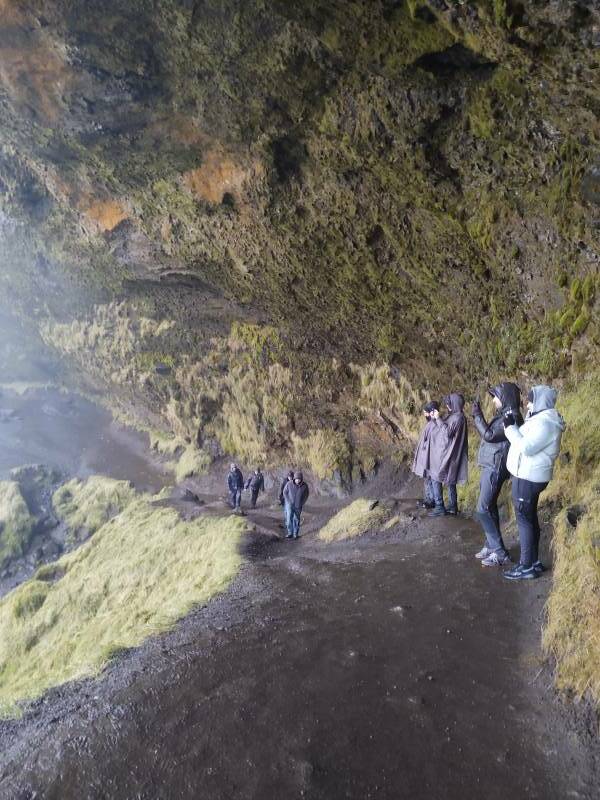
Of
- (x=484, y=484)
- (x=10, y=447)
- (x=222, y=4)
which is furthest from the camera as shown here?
(x=10, y=447)

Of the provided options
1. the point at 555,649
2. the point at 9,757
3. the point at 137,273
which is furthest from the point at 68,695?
the point at 137,273

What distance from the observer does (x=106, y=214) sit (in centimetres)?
2320

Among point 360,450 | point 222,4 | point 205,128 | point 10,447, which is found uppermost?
point 222,4

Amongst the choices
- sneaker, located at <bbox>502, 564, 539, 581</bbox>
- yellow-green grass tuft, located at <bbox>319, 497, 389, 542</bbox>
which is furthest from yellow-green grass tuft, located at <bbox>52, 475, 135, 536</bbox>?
sneaker, located at <bbox>502, 564, 539, 581</bbox>

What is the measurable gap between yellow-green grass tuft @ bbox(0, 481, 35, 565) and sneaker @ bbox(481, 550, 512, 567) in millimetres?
28505

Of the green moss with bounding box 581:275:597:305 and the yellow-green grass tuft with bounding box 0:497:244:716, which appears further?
the yellow-green grass tuft with bounding box 0:497:244:716

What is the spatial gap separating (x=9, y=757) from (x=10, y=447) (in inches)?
1570

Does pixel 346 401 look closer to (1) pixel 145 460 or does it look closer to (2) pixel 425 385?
(2) pixel 425 385

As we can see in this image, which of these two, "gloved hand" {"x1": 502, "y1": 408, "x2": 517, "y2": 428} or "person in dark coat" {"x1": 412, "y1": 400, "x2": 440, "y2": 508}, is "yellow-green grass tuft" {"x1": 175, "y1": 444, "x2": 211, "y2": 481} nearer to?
"person in dark coat" {"x1": 412, "y1": 400, "x2": 440, "y2": 508}

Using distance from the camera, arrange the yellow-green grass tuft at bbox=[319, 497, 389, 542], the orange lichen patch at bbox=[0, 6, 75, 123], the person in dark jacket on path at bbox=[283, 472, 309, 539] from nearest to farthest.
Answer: the yellow-green grass tuft at bbox=[319, 497, 389, 542], the orange lichen patch at bbox=[0, 6, 75, 123], the person in dark jacket on path at bbox=[283, 472, 309, 539]

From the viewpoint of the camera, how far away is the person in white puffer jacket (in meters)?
5.99

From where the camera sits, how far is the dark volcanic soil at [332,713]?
4.05 m

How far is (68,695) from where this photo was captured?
629 centimetres

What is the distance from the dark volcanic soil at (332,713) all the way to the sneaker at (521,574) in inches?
5.4
